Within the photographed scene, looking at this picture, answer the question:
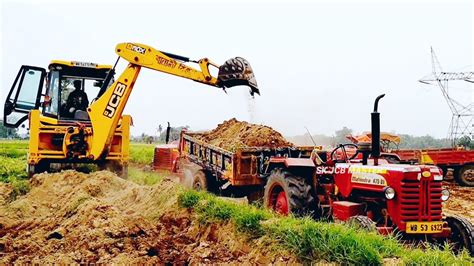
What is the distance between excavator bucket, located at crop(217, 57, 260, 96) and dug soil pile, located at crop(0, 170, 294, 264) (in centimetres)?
323

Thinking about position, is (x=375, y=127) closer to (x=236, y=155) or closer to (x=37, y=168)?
(x=236, y=155)

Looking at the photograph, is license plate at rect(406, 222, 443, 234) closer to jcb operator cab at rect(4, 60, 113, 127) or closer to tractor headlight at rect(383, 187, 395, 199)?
tractor headlight at rect(383, 187, 395, 199)

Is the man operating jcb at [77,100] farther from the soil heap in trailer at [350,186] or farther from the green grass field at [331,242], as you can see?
the green grass field at [331,242]

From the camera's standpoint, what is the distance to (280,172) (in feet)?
28.8

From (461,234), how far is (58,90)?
1008 centimetres

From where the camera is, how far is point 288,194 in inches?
326

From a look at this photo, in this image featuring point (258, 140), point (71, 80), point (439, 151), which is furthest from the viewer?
point (439, 151)

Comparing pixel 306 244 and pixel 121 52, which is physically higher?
pixel 121 52

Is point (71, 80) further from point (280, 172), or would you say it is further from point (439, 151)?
point (439, 151)

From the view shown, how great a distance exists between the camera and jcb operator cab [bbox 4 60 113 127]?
1245cm

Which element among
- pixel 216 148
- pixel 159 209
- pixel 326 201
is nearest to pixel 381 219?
pixel 326 201

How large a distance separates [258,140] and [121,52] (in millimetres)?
3958

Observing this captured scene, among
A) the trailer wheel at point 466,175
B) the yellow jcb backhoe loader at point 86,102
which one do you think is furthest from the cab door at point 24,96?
the trailer wheel at point 466,175

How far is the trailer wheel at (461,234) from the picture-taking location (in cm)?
684
